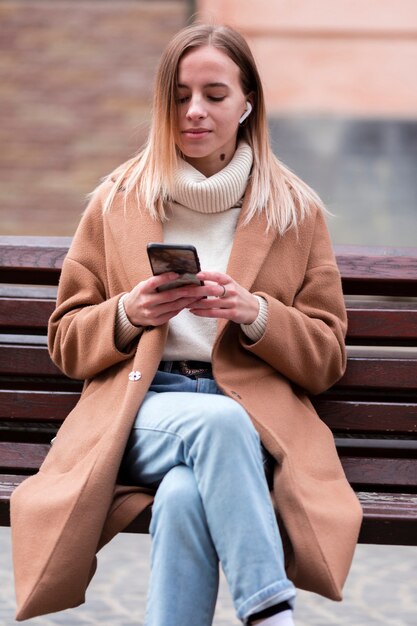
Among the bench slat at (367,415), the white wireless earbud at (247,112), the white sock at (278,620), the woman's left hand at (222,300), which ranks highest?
the white wireless earbud at (247,112)

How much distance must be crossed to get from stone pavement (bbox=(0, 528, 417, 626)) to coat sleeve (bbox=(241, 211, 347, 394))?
103cm

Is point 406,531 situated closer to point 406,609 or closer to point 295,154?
point 406,609

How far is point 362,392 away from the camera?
3902 millimetres

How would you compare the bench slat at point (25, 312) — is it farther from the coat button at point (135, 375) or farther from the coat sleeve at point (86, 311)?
the coat button at point (135, 375)

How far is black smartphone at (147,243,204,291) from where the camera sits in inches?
117

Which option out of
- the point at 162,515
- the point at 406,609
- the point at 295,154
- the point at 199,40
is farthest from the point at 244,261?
the point at 295,154

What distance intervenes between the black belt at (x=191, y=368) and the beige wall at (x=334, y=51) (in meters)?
5.20

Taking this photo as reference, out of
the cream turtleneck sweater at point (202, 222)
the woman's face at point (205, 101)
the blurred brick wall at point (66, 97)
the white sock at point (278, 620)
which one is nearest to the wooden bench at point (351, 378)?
the cream turtleneck sweater at point (202, 222)

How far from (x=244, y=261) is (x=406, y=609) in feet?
4.97

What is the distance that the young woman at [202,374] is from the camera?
9.47 ft

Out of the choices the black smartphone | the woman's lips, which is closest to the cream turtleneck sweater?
the woman's lips

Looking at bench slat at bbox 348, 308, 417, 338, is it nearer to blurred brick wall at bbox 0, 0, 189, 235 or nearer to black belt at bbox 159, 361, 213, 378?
black belt at bbox 159, 361, 213, 378

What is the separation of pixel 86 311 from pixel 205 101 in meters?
0.67

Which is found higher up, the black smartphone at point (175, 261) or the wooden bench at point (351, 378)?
the black smartphone at point (175, 261)
